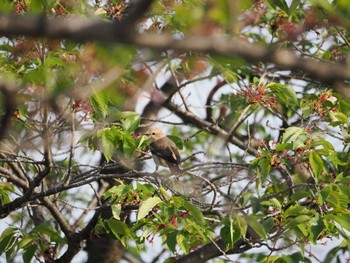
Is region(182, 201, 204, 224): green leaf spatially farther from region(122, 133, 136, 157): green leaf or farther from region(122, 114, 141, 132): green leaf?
region(122, 114, 141, 132): green leaf

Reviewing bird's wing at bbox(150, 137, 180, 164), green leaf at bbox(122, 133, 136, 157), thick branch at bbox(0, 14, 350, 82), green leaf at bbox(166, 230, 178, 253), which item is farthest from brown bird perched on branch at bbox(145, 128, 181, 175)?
thick branch at bbox(0, 14, 350, 82)

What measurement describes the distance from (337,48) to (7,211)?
3.61m

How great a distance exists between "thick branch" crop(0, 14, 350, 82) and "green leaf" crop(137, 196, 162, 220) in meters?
3.70

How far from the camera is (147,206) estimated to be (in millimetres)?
5223

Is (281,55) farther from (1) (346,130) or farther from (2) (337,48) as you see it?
(2) (337,48)

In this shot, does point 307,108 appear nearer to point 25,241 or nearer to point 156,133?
point 156,133

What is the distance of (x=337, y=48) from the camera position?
24.5 ft

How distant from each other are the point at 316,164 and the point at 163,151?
265cm

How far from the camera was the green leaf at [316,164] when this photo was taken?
5.50m

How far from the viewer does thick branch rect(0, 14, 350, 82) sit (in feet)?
4.78

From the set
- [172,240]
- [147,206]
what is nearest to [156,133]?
[172,240]

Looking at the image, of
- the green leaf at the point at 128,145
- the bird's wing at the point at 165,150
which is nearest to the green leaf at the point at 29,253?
the green leaf at the point at 128,145

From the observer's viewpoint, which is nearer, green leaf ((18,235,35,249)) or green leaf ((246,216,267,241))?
green leaf ((246,216,267,241))

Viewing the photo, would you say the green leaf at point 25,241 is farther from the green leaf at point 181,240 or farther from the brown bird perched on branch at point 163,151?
the brown bird perched on branch at point 163,151
